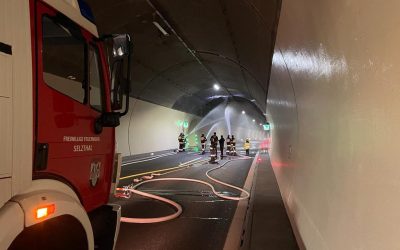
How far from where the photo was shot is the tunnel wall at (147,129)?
19250mm

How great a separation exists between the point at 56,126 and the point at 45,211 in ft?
2.54

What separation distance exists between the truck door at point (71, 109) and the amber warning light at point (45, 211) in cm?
30

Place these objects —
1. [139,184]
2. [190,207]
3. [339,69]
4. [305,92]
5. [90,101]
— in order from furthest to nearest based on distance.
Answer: [139,184] < [190,207] < [305,92] < [90,101] < [339,69]

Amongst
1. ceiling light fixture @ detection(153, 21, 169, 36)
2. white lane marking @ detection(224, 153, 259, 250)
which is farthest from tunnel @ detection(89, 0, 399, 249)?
ceiling light fixture @ detection(153, 21, 169, 36)

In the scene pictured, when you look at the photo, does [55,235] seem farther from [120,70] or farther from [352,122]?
[352,122]

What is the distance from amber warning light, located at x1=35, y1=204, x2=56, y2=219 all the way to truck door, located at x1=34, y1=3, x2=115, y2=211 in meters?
0.30

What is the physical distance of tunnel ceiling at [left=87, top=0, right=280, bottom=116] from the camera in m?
8.60

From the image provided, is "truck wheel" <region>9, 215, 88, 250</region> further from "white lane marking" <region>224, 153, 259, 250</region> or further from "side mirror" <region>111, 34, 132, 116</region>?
"white lane marking" <region>224, 153, 259, 250</region>

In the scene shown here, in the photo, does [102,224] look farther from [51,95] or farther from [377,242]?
[377,242]

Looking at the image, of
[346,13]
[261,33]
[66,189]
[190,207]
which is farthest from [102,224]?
[261,33]

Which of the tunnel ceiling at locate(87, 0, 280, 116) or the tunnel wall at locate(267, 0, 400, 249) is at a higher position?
the tunnel ceiling at locate(87, 0, 280, 116)

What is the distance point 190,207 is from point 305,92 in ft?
15.8

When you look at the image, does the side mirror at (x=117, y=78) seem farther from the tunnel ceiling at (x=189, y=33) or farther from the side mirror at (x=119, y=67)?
the tunnel ceiling at (x=189, y=33)

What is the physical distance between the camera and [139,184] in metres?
10.6
